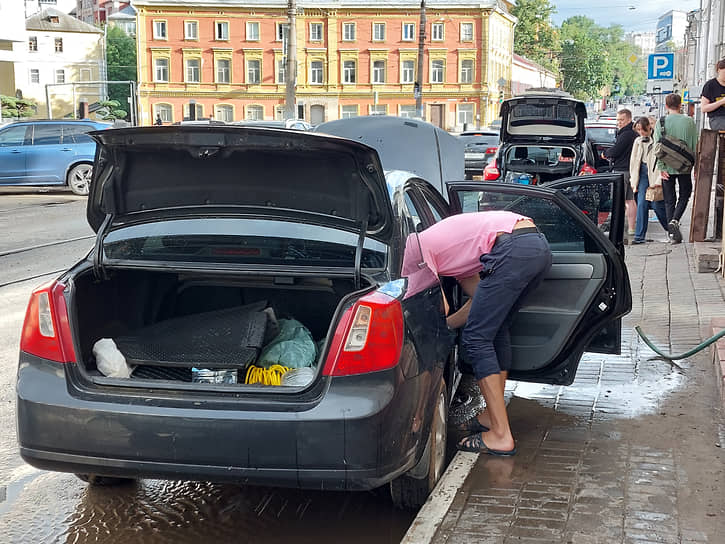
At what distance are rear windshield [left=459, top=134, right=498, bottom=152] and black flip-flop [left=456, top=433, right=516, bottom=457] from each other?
23.5 metres

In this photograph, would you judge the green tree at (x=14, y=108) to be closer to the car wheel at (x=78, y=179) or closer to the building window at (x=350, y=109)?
the building window at (x=350, y=109)

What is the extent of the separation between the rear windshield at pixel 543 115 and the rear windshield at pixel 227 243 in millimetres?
13275

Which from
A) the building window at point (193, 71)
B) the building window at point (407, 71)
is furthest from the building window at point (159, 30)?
the building window at point (407, 71)

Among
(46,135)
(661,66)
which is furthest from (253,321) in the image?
(661,66)

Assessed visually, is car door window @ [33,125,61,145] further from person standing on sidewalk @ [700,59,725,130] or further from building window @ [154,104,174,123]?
building window @ [154,104,174,123]

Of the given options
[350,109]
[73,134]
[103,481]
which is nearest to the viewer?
[103,481]

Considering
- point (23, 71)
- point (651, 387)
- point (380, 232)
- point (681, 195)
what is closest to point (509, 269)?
point (380, 232)

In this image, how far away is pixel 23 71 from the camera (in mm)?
89000

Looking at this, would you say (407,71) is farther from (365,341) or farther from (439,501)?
(365,341)

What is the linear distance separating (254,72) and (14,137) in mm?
58279

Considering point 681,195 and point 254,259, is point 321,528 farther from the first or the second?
point 681,195

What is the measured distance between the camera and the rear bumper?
3.57 meters

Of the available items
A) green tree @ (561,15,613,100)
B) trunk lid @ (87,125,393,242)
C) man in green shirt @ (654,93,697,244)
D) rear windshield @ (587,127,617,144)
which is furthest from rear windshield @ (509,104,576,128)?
green tree @ (561,15,613,100)

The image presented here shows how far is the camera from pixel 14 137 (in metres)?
20.8
